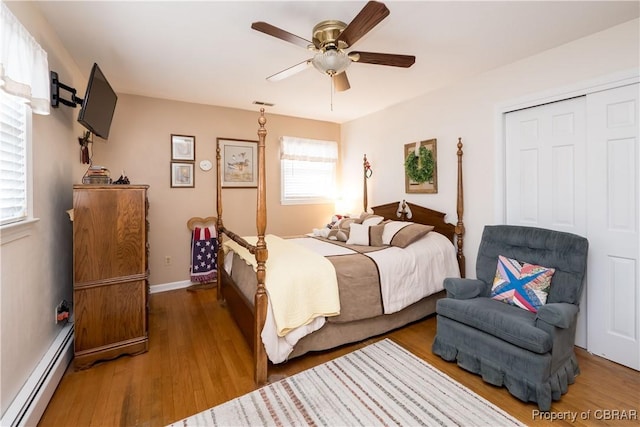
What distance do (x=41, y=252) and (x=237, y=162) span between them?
2.67 meters

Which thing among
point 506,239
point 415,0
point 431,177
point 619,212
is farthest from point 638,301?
point 415,0

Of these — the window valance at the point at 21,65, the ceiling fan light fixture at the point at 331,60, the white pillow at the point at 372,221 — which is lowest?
the white pillow at the point at 372,221

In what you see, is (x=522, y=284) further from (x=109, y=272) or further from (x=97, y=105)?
(x=97, y=105)

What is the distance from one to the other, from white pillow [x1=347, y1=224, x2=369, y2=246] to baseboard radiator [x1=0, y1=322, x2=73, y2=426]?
8.70 ft

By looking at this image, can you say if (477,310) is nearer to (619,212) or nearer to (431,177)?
(619,212)

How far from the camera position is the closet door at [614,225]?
87.4 inches

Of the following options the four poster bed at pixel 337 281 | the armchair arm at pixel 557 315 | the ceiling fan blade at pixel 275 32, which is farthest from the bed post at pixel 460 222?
the ceiling fan blade at pixel 275 32

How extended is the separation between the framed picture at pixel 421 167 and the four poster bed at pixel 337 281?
33cm

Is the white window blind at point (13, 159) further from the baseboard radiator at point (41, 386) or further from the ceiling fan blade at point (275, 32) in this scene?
the ceiling fan blade at point (275, 32)

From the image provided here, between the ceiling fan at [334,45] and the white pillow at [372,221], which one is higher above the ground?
the ceiling fan at [334,45]

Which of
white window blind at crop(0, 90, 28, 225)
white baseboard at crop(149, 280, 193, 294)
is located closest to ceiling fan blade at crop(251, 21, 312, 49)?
white window blind at crop(0, 90, 28, 225)

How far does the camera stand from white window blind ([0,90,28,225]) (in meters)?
1.58

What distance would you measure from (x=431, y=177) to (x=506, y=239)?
130 cm

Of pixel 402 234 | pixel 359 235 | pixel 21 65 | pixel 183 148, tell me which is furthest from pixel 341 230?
pixel 21 65
